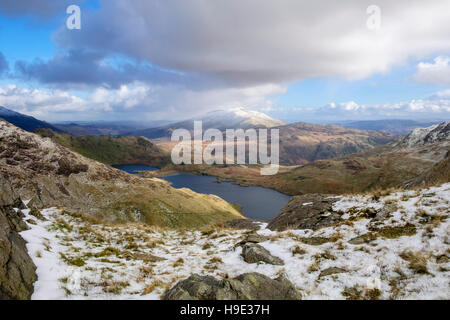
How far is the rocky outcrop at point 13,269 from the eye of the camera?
7705mm

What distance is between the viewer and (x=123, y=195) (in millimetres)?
95188

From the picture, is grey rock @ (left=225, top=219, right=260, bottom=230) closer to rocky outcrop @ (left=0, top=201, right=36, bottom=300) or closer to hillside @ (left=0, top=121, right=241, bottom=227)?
rocky outcrop @ (left=0, top=201, right=36, bottom=300)

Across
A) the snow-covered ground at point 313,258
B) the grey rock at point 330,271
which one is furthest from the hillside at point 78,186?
the grey rock at point 330,271

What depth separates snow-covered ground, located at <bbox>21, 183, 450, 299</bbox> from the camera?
8.44 metres

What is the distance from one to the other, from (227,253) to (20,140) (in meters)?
113

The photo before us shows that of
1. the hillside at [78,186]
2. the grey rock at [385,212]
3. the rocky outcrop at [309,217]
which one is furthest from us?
the hillside at [78,186]

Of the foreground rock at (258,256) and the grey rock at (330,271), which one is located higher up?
the grey rock at (330,271)

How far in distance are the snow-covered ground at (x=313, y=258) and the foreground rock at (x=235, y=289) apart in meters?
1.11

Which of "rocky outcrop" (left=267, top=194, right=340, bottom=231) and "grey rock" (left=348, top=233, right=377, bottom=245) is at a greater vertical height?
"grey rock" (left=348, top=233, right=377, bottom=245)

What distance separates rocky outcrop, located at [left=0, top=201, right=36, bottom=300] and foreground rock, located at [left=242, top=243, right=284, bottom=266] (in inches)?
396

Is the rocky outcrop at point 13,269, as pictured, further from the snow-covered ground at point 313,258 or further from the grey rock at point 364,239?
the grey rock at point 364,239

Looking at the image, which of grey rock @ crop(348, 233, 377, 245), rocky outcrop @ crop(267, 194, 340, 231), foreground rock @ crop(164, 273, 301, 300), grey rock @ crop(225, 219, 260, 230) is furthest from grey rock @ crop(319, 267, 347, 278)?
grey rock @ crop(225, 219, 260, 230)

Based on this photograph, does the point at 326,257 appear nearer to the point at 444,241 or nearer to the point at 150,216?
the point at 444,241
